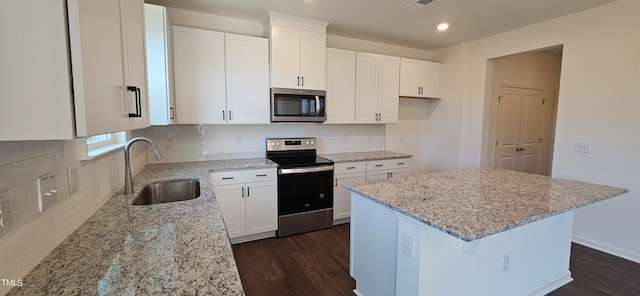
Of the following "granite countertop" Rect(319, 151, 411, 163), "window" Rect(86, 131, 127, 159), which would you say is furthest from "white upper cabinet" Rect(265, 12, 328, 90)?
"window" Rect(86, 131, 127, 159)

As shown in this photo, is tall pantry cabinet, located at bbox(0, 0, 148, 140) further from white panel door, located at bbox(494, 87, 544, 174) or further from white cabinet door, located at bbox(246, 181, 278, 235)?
white panel door, located at bbox(494, 87, 544, 174)

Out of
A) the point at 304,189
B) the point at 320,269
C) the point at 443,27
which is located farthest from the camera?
the point at 443,27

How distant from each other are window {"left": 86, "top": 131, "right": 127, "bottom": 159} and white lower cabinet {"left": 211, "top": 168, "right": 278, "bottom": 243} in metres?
0.87

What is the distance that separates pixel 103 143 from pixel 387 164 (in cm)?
307

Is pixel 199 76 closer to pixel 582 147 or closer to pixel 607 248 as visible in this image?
pixel 582 147

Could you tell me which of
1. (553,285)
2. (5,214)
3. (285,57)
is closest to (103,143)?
(5,214)

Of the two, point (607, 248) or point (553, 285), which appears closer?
point (553, 285)

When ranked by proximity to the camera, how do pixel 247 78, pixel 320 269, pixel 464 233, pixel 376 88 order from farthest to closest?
1. pixel 376 88
2. pixel 247 78
3. pixel 320 269
4. pixel 464 233

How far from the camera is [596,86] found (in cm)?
287

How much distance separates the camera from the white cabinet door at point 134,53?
1143 millimetres

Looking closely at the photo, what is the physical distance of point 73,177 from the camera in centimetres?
124

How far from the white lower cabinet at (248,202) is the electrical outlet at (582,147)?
133 inches

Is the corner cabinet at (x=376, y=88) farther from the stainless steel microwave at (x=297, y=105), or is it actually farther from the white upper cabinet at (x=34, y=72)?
the white upper cabinet at (x=34, y=72)

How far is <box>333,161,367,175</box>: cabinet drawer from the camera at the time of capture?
3389 millimetres
